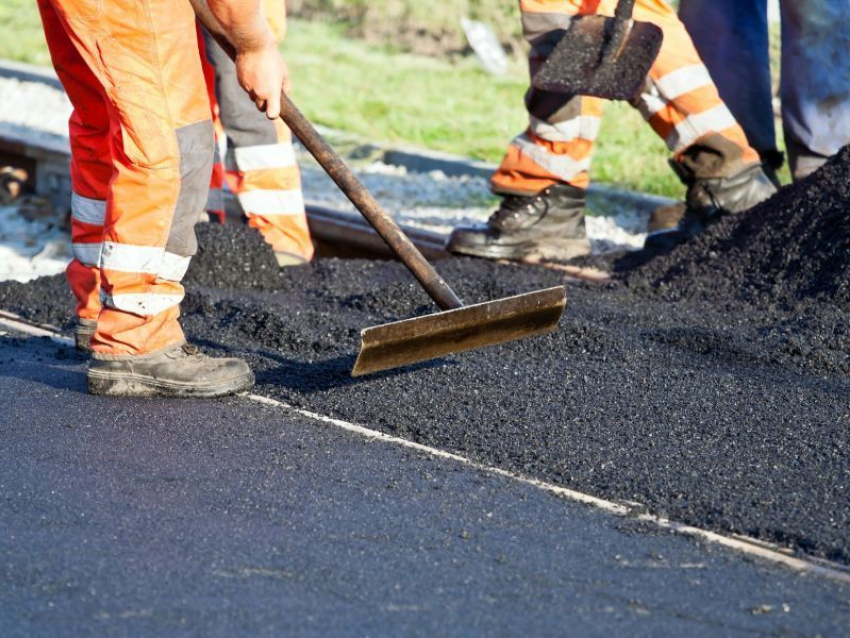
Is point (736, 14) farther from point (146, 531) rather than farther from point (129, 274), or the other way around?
point (146, 531)

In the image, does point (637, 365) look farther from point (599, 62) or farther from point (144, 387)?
point (599, 62)

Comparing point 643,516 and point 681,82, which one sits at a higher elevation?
point 681,82

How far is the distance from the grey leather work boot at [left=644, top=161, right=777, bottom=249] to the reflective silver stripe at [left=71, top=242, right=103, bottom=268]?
2530mm

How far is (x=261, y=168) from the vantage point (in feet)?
18.3

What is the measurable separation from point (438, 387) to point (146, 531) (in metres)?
1.20

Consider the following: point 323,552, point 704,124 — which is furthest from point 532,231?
point 323,552

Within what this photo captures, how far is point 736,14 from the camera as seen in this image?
6145mm

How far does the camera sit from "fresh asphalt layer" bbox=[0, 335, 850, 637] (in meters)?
2.47

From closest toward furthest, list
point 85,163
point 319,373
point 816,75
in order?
1. point 319,373
2. point 85,163
3. point 816,75

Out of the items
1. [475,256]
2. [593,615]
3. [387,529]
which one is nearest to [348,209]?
[475,256]

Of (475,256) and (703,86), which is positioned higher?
(703,86)

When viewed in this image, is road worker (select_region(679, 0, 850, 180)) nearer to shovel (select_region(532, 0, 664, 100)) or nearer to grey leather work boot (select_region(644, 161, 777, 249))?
grey leather work boot (select_region(644, 161, 777, 249))

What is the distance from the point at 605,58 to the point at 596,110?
0.41 m

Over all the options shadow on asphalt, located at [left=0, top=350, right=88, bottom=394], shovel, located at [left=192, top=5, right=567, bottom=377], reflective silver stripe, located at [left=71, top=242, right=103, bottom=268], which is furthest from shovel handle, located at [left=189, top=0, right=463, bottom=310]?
shadow on asphalt, located at [left=0, top=350, right=88, bottom=394]
